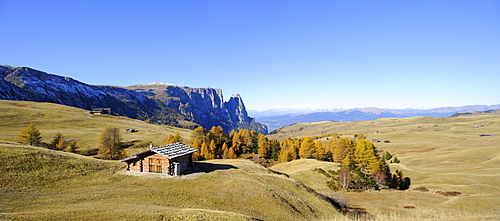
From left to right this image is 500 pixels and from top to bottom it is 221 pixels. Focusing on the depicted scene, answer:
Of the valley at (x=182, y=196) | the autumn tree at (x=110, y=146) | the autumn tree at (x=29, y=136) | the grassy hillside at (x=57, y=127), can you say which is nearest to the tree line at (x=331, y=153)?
the valley at (x=182, y=196)

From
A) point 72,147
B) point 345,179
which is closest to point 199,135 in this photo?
point 72,147

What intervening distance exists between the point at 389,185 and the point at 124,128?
11937 cm

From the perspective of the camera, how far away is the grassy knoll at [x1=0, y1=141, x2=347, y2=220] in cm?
1831

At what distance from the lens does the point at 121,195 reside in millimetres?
25578

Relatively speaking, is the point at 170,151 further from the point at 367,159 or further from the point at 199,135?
the point at 199,135

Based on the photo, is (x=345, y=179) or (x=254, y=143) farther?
(x=254, y=143)

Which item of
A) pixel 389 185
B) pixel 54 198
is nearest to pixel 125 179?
pixel 54 198

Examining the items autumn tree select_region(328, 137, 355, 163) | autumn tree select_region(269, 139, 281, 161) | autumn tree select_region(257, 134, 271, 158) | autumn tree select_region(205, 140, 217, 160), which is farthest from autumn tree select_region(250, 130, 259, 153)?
autumn tree select_region(328, 137, 355, 163)

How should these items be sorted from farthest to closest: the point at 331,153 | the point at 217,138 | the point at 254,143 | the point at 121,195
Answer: the point at 254,143, the point at 217,138, the point at 331,153, the point at 121,195

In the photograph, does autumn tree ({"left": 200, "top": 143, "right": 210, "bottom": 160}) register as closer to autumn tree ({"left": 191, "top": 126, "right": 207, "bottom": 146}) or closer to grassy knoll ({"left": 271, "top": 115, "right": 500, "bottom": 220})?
autumn tree ({"left": 191, "top": 126, "right": 207, "bottom": 146})

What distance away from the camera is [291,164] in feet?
264

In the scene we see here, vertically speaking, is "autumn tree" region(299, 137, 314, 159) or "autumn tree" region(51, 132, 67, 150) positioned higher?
"autumn tree" region(51, 132, 67, 150)

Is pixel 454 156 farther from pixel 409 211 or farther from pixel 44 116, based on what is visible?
pixel 44 116

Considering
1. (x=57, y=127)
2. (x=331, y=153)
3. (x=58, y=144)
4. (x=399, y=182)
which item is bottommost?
(x=399, y=182)
